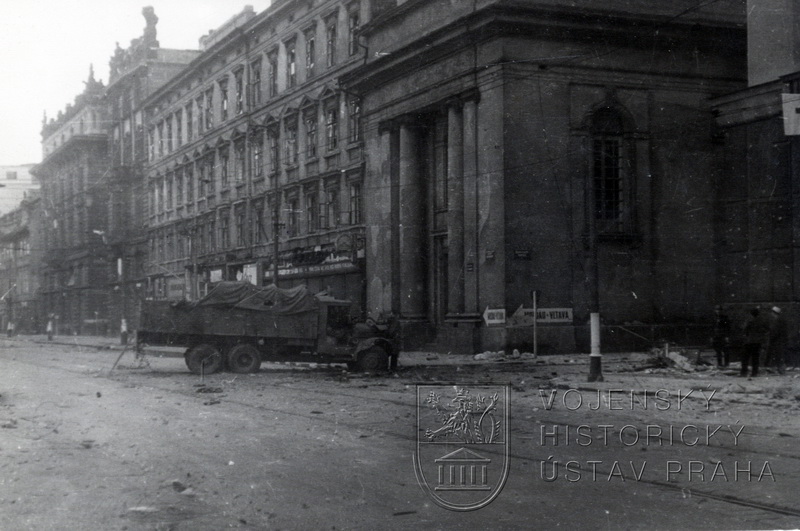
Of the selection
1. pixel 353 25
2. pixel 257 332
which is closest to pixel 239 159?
pixel 353 25

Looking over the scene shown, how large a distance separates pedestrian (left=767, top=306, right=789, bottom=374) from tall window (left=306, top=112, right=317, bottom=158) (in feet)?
76.5

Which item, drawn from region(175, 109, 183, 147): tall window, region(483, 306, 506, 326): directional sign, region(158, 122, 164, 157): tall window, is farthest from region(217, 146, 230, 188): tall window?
region(483, 306, 506, 326): directional sign

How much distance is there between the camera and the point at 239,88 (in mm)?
45406

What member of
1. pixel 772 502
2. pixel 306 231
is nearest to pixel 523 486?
pixel 772 502

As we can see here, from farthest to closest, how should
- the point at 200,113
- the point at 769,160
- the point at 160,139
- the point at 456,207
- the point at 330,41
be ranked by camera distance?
1. the point at 160,139
2. the point at 200,113
3. the point at 330,41
4. the point at 456,207
5. the point at 769,160

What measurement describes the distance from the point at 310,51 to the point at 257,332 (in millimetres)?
21302

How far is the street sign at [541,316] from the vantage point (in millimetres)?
25734

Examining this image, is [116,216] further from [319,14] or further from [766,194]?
[766,194]

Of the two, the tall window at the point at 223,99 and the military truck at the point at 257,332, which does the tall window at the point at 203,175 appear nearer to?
the tall window at the point at 223,99

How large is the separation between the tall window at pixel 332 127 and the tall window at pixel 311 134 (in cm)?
105

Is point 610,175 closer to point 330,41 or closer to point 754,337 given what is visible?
point 754,337

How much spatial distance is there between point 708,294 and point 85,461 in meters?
23.7

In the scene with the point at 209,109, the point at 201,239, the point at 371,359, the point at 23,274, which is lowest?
the point at 371,359

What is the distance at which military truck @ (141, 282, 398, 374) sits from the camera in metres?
20.1
